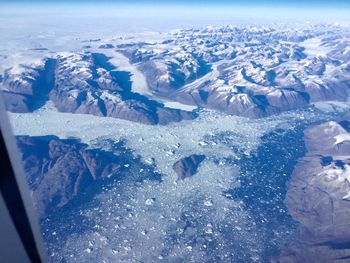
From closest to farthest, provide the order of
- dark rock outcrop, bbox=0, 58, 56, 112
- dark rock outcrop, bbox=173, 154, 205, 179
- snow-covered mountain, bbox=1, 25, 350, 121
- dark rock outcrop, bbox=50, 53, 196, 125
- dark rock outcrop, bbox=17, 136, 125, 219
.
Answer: dark rock outcrop, bbox=17, 136, 125, 219
dark rock outcrop, bbox=173, 154, 205, 179
dark rock outcrop, bbox=50, 53, 196, 125
dark rock outcrop, bbox=0, 58, 56, 112
snow-covered mountain, bbox=1, 25, 350, 121

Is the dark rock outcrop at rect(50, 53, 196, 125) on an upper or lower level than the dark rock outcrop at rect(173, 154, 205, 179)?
upper

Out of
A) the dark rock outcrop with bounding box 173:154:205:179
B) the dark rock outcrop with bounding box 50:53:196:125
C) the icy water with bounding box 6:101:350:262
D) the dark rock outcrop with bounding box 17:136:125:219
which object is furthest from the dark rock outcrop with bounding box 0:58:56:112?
the dark rock outcrop with bounding box 173:154:205:179

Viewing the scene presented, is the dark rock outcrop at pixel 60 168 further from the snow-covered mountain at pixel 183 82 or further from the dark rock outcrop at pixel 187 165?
the snow-covered mountain at pixel 183 82

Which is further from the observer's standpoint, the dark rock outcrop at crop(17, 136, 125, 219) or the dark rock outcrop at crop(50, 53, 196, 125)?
the dark rock outcrop at crop(50, 53, 196, 125)

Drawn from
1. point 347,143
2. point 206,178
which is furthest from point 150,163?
point 347,143

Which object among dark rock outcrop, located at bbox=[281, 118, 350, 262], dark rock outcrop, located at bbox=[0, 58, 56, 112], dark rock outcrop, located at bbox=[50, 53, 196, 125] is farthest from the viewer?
dark rock outcrop, located at bbox=[0, 58, 56, 112]

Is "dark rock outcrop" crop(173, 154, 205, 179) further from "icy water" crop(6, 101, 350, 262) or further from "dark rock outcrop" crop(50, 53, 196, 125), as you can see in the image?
"dark rock outcrop" crop(50, 53, 196, 125)

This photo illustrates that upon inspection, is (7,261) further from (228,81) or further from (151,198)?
(228,81)
